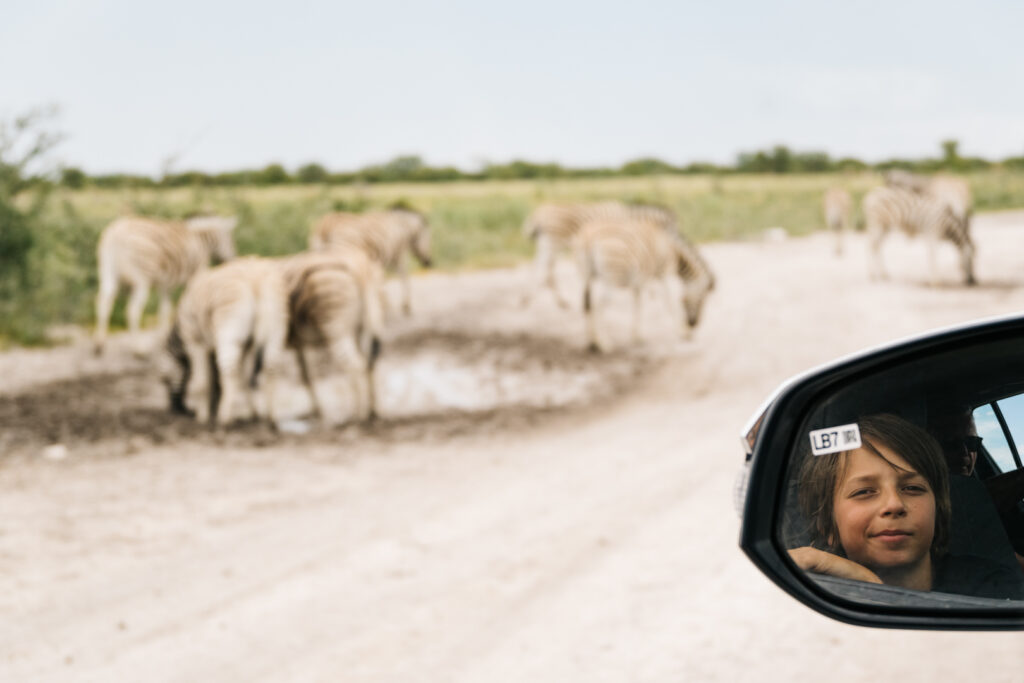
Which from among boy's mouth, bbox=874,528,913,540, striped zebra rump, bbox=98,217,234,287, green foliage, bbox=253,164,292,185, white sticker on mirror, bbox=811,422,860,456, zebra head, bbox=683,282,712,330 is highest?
green foliage, bbox=253,164,292,185

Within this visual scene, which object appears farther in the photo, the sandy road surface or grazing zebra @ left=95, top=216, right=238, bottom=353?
grazing zebra @ left=95, top=216, right=238, bottom=353

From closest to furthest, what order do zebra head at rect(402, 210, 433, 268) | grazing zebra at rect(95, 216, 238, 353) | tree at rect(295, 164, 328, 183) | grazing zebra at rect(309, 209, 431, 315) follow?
1. grazing zebra at rect(95, 216, 238, 353)
2. grazing zebra at rect(309, 209, 431, 315)
3. zebra head at rect(402, 210, 433, 268)
4. tree at rect(295, 164, 328, 183)

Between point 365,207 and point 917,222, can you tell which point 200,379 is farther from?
point 365,207

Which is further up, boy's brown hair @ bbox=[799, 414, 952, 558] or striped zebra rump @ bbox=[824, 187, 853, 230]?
striped zebra rump @ bbox=[824, 187, 853, 230]

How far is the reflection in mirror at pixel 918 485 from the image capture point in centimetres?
139

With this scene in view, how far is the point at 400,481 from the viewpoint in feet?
20.1

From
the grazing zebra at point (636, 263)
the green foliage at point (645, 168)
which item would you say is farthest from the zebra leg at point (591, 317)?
the green foliage at point (645, 168)

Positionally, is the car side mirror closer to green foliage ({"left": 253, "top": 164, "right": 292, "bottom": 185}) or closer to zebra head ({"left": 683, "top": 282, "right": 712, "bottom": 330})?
zebra head ({"left": 683, "top": 282, "right": 712, "bottom": 330})

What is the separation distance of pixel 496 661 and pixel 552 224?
1199 cm

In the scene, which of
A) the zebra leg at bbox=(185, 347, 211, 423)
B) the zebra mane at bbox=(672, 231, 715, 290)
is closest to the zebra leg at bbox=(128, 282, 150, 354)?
the zebra leg at bbox=(185, 347, 211, 423)

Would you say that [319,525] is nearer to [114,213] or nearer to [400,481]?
[400,481]

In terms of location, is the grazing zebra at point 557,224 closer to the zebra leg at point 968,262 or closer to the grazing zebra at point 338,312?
the zebra leg at point 968,262

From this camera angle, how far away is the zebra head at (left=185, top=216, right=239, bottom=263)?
11.8 metres

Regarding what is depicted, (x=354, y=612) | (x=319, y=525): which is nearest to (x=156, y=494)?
(x=319, y=525)
